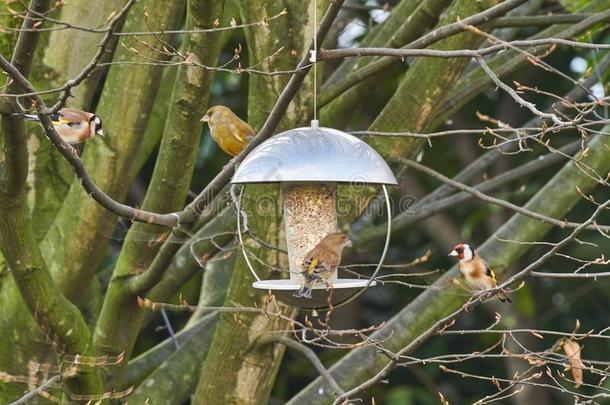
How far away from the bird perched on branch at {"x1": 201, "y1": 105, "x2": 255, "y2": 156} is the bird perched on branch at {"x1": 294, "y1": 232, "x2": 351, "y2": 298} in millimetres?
1259

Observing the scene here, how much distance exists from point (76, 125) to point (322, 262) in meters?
1.67

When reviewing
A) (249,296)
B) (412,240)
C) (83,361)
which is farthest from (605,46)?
(412,240)

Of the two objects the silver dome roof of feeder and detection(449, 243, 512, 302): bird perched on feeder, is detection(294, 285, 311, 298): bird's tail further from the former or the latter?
detection(449, 243, 512, 302): bird perched on feeder


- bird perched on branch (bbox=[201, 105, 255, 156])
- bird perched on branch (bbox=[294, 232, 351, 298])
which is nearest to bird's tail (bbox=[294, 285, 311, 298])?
bird perched on branch (bbox=[294, 232, 351, 298])

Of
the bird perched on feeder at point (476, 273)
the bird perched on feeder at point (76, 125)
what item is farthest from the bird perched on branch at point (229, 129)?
the bird perched on feeder at point (476, 273)

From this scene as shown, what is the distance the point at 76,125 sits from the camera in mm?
4508

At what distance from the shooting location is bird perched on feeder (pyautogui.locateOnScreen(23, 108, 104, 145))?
4.46 metres

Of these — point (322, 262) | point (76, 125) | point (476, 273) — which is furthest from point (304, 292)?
point (76, 125)

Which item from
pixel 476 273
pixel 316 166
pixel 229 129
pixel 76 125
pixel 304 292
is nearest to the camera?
pixel 316 166

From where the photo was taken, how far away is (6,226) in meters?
3.80

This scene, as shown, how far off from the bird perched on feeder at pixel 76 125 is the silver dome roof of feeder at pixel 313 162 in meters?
1.53

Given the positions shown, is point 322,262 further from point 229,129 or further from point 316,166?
point 229,129

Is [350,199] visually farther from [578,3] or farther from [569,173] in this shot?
[578,3]

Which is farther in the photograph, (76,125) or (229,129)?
(229,129)
